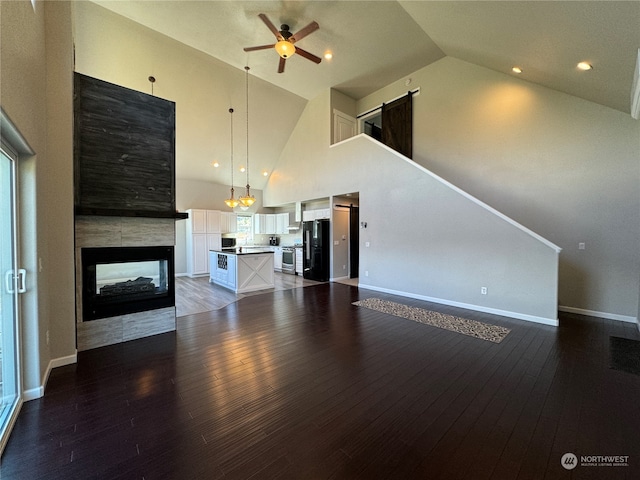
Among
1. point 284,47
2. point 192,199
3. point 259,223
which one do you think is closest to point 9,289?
point 284,47

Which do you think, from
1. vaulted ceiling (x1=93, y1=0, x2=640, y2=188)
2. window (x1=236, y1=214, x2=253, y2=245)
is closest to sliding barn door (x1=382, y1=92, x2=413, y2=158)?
vaulted ceiling (x1=93, y1=0, x2=640, y2=188)

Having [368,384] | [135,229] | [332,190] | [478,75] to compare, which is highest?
[478,75]

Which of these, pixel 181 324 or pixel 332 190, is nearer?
pixel 181 324

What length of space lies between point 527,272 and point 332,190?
5092 mm

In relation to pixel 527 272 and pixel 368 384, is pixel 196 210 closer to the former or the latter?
pixel 368 384

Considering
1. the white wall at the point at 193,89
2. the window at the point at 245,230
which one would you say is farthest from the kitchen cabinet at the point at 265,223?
the white wall at the point at 193,89

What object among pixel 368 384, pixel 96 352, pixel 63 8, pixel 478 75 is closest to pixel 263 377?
pixel 368 384

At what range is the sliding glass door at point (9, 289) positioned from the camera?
201 centimetres

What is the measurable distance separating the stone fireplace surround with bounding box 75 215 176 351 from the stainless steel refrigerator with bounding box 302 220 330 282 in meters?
4.59

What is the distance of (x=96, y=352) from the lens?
3115 mm

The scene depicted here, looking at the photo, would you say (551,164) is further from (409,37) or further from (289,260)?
(289,260)

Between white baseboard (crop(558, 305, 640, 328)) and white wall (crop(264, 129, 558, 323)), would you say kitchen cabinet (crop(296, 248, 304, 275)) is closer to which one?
white wall (crop(264, 129, 558, 323))

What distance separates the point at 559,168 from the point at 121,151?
7228 mm

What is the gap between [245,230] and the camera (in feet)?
35.2
